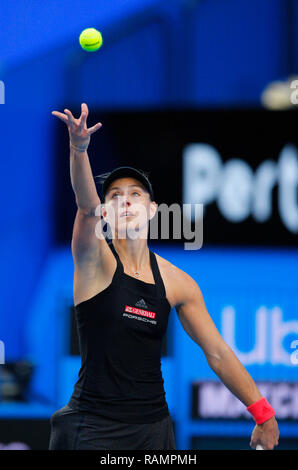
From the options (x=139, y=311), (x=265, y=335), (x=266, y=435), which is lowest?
(x=266, y=435)

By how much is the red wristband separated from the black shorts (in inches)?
17.8

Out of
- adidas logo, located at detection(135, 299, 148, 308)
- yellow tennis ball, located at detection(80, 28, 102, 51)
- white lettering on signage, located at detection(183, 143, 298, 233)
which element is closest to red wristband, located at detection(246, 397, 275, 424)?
adidas logo, located at detection(135, 299, 148, 308)

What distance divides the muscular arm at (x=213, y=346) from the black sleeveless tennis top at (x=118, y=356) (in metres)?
0.28

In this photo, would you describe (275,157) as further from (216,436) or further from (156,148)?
(216,436)

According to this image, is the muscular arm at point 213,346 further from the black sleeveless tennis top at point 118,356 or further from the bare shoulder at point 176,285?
the black sleeveless tennis top at point 118,356

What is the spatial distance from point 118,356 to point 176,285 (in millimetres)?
446

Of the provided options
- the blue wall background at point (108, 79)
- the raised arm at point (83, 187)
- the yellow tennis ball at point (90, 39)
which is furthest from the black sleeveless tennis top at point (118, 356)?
the blue wall background at point (108, 79)

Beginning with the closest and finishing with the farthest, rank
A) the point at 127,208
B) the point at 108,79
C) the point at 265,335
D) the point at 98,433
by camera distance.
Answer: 1. the point at 98,433
2. the point at 127,208
3. the point at 265,335
4. the point at 108,79

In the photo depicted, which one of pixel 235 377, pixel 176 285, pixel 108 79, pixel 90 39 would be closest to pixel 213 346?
pixel 235 377

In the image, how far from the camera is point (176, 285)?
10.5 feet

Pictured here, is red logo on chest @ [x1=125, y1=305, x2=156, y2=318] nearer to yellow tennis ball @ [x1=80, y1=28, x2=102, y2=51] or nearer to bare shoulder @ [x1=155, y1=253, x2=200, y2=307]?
bare shoulder @ [x1=155, y1=253, x2=200, y2=307]

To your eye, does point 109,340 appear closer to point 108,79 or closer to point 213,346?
point 213,346

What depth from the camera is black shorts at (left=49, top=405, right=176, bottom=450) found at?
2.88 meters
